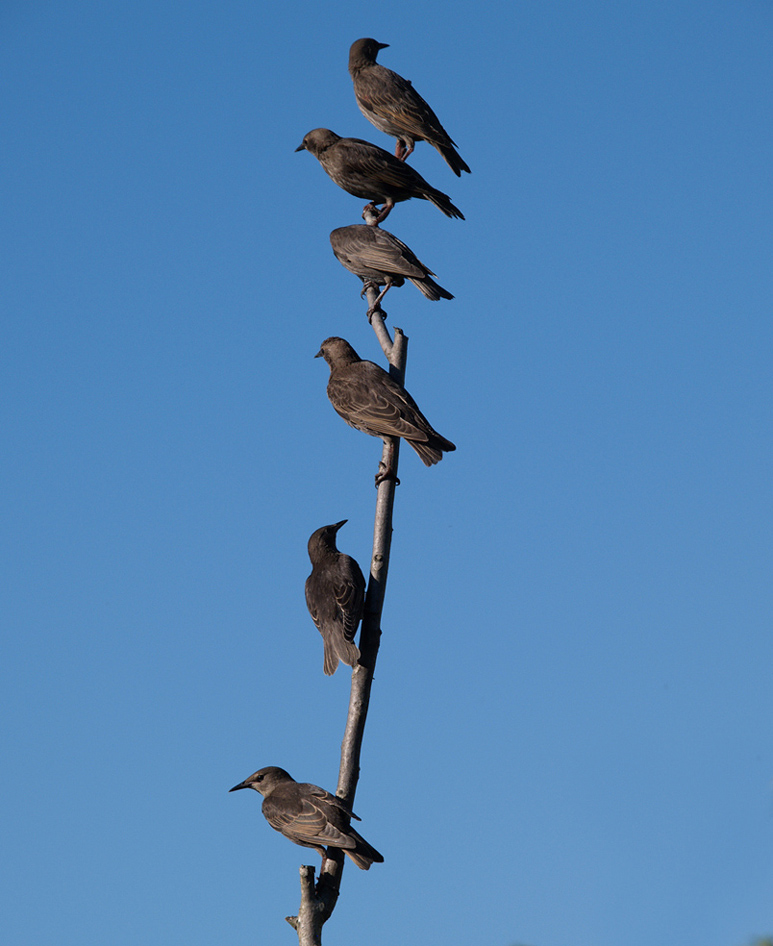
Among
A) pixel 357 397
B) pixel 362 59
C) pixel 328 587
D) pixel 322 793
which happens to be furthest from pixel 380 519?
pixel 362 59

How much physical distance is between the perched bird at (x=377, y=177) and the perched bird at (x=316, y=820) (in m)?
3.80

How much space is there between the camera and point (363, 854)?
529cm

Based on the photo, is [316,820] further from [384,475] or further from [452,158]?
[452,158]

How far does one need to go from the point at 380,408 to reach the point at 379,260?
1.20 meters

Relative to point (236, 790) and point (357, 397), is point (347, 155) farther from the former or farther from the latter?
point (236, 790)

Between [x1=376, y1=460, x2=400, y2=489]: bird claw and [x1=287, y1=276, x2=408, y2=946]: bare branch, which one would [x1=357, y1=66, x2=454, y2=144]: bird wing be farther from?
[x1=376, y1=460, x2=400, y2=489]: bird claw

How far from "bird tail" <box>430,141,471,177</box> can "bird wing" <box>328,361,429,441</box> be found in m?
1.95

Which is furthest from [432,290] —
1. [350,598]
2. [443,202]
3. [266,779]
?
[266,779]

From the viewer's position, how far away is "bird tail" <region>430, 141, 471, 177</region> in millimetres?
7434

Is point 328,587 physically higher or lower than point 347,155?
lower

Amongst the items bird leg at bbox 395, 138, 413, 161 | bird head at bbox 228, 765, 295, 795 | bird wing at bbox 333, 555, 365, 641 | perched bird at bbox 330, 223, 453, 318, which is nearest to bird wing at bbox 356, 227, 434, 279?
perched bird at bbox 330, 223, 453, 318

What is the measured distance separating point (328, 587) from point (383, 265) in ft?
7.29

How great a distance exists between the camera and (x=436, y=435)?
600 centimetres

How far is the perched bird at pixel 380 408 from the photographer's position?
600cm
